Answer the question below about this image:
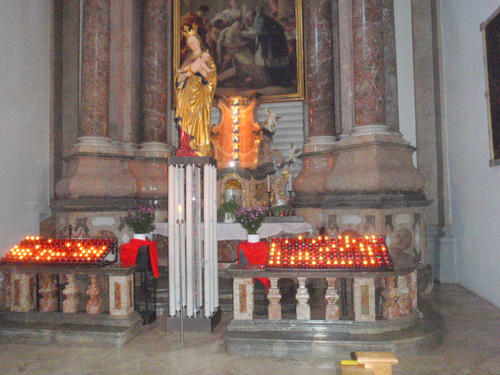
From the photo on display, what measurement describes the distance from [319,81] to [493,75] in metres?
3.30

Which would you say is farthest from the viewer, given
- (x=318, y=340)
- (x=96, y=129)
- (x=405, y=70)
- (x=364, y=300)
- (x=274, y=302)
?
(x=405, y=70)

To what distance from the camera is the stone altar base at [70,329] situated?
5223mm

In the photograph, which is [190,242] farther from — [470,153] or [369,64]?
[470,153]

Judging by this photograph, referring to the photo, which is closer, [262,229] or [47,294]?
[47,294]

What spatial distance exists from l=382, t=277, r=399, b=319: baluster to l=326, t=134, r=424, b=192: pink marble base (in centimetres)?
229

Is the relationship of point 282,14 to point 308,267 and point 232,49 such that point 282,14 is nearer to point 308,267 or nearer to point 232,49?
point 232,49

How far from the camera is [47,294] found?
5879mm

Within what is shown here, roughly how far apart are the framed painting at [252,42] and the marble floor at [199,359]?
6.17 meters

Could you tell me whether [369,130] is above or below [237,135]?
below

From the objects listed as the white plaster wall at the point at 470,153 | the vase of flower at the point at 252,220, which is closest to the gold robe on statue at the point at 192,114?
the vase of flower at the point at 252,220

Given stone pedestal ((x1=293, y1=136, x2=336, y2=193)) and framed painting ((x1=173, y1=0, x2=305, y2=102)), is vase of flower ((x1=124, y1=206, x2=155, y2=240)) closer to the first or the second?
stone pedestal ((x1=293, y1=136, x2=336, y2=193))

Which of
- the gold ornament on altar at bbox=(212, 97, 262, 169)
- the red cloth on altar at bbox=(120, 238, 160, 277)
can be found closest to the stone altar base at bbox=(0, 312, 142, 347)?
the red cloth on altar at bbox=(120, 238, 160, 277)

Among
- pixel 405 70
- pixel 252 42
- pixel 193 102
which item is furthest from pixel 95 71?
pixel 405 70

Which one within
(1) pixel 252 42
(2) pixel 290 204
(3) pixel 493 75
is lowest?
(2) pixel 290 204
